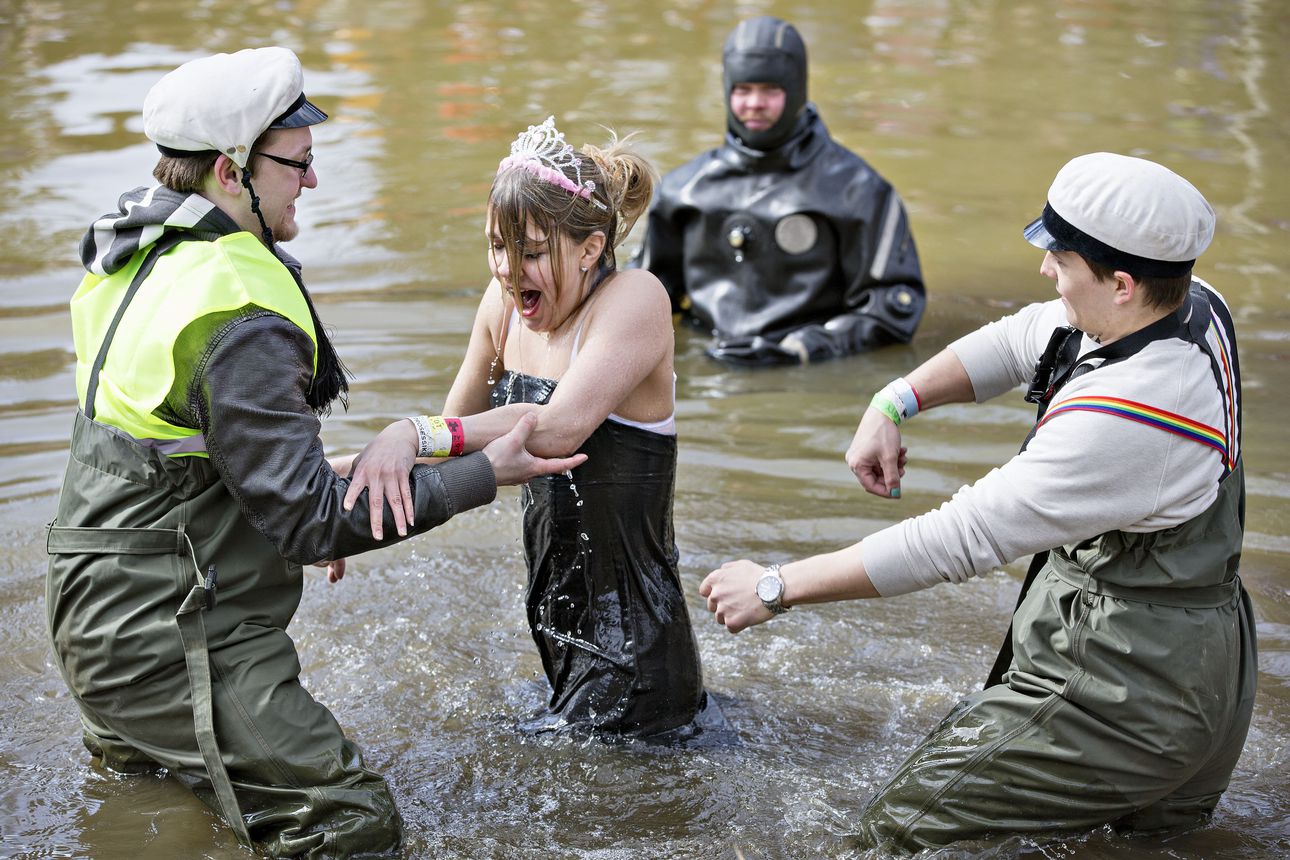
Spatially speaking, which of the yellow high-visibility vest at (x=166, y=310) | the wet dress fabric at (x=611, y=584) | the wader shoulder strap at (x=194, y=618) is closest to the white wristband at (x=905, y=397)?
the wet dress fabric at (x=611, y=584)

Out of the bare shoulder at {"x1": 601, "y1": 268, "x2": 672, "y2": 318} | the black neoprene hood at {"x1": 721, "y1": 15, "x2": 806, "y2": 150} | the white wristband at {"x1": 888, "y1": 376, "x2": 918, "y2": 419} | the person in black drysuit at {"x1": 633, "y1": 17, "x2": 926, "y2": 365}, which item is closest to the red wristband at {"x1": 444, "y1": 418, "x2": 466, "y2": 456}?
the bare shoulder at {"x1": 601, "y1": 268, "x2": 672, "y2": 318}

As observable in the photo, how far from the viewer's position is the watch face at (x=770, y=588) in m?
3.21

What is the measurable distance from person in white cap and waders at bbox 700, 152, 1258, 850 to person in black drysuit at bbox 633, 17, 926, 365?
13.0 feet

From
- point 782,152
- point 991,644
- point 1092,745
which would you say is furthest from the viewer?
point 782,152

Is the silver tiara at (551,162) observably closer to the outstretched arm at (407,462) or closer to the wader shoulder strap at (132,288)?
the outstretched arm at (407,462)

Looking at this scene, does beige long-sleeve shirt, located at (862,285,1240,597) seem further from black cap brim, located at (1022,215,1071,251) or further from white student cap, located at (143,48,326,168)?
white student cap, located at (143,48,326,168)

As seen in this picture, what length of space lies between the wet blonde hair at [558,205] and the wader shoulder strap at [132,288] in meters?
0.70

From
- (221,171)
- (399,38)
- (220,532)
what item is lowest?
(399,38)

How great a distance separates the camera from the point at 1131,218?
9.64 ft

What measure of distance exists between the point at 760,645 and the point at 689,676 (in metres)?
0.82

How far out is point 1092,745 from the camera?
3156mm

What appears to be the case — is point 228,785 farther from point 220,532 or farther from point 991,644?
point 991,644

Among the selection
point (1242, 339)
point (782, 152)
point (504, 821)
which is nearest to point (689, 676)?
point (504, 821)

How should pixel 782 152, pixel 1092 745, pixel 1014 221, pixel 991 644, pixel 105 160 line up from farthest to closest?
1. pixel 105 160
2. pixel 1014 221
3. pixel 782 152
4. pixel 991 644
5. pixel 1092 745
